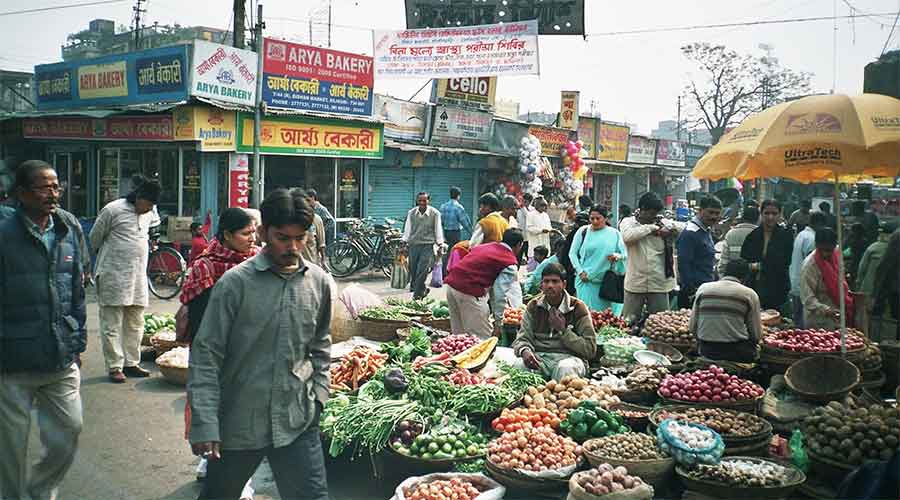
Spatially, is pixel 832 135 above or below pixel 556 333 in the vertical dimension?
above

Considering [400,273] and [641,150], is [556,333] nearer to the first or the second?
[400,273]

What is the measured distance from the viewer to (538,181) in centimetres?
2227

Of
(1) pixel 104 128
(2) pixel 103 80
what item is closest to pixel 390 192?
(1) pixel 104 128

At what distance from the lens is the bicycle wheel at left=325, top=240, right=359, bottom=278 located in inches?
648

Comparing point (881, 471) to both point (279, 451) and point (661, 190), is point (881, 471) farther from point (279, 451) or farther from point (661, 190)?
point (661, 190)

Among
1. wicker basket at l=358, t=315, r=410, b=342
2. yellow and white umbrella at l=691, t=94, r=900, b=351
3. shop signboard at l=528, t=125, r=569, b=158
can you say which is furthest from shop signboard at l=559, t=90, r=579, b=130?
yellow and white umbrella at l=691, t=94, r=900, b=351

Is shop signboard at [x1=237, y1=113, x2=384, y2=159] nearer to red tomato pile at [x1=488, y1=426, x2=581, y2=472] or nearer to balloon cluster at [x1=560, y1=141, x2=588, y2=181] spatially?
balloon cluster at [x1=560, y1=141, x2=588, y2=181]

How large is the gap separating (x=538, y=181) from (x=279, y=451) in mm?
19417

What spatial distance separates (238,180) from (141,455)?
10308 millimetres

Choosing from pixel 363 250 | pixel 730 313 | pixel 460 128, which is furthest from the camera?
pixel 460 128

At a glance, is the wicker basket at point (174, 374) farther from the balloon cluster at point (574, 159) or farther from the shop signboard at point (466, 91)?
the balloon cluster at point (574, 159)

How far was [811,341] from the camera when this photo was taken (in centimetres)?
637

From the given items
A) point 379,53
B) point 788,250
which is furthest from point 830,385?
point 379,53

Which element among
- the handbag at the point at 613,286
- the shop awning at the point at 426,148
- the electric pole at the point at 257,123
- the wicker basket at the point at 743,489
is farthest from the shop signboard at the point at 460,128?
the wicker basket at the point at 743,489
